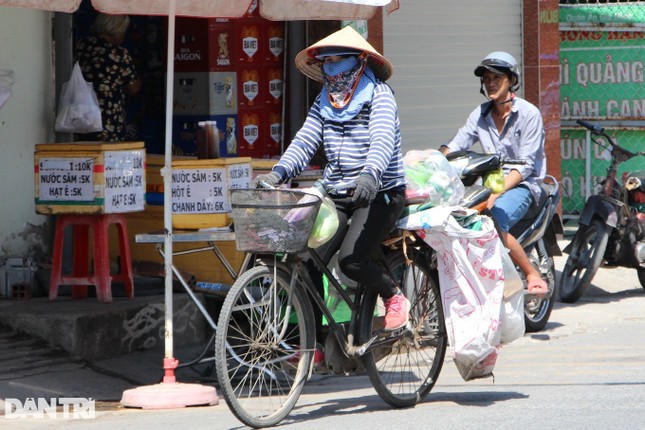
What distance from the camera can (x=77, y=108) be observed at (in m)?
8.91

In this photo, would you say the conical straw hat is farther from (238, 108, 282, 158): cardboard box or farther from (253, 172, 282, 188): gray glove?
(238, 108, 282, 158): cardboard box

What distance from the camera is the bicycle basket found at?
239 inches

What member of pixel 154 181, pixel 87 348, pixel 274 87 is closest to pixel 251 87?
pixel 274 87

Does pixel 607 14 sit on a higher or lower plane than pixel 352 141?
higher

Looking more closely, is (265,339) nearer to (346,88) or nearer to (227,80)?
(346,88)

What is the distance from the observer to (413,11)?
1206cm

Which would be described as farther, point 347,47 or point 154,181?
point 154,181

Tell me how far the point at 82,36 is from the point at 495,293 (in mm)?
4525

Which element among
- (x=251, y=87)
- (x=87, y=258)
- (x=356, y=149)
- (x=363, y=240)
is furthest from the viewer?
(x=251, y=87)

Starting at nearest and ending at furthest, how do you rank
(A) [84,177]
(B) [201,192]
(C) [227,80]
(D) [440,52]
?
(A) [84,177], (B) [201,192], (C) [227,80], (D) [440,52]

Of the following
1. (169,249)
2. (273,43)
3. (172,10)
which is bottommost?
(169,249)

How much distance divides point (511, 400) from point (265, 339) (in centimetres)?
157

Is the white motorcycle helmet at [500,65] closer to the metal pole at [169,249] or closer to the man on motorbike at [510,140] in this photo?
the man on motorbike at [510,140]

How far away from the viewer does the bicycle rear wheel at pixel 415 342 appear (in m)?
6.93
